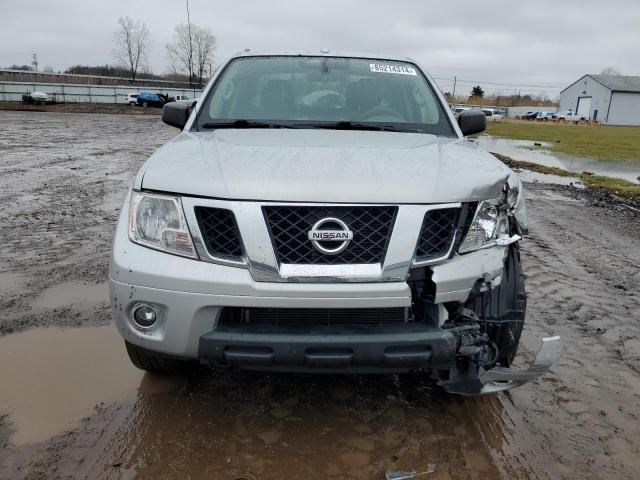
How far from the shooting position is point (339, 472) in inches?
87.8

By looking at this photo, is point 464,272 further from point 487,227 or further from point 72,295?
point 72,295

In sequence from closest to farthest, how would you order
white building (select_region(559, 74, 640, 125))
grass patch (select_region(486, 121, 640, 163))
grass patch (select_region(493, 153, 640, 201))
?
grass patch (select_region(493, 153, 640, 201)), grass patch (select_region(486, 121, 640, 163)), white building (select_region(559, 74, 640, 125))

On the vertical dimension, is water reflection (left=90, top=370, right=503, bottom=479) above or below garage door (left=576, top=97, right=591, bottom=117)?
below

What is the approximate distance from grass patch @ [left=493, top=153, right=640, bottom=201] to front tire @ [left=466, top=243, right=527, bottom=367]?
7810 millimetres

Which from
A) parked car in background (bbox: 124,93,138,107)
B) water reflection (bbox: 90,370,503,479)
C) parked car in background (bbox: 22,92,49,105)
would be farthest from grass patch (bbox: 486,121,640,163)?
parked car in background (bbox: 22,92,49,105)

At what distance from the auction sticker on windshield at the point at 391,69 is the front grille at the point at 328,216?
6.86ft

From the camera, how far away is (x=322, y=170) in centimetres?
232

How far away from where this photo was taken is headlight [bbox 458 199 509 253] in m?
2.39

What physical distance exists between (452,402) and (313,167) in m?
1.45

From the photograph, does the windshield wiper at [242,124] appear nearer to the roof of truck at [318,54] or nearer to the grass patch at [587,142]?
the roof of truck at [318,54]

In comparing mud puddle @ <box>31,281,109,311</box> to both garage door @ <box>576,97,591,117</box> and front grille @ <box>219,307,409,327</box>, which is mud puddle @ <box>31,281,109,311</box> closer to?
front grille @ <box>219,307,409,327</box>

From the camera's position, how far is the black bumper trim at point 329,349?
212 cm

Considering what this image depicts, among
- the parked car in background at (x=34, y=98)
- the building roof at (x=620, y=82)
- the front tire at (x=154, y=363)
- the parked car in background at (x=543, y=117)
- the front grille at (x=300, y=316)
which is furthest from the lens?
the building roof at (x=620, y=82)

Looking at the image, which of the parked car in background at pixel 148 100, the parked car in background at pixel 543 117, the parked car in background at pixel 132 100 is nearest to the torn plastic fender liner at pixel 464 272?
the parked car in background at pixel 148 100
